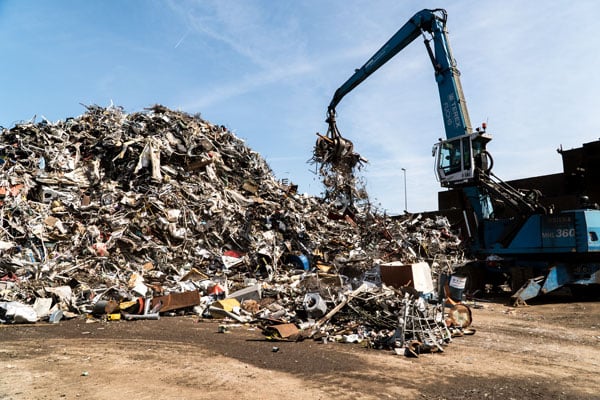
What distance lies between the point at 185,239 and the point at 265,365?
6.45 metres

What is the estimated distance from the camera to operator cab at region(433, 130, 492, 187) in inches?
390

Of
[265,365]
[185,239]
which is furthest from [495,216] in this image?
[265,365]

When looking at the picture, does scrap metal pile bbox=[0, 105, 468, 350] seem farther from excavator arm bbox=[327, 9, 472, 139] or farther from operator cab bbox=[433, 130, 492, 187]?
excavator arm bbox=[327, 9, 472, 139]

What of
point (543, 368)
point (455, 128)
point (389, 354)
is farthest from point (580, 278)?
point (389, 354)

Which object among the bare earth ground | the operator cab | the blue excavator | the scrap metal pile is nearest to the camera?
the bare earth ground

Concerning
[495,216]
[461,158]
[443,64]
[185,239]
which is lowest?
[185,239]

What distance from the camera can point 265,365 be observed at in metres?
4.46

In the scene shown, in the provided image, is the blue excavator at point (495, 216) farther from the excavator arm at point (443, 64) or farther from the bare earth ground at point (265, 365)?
the bare earth ground at point (265, 365)

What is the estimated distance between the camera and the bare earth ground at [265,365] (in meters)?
3.61

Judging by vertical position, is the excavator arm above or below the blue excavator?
above

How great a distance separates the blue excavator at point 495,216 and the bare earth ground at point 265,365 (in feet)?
8.95

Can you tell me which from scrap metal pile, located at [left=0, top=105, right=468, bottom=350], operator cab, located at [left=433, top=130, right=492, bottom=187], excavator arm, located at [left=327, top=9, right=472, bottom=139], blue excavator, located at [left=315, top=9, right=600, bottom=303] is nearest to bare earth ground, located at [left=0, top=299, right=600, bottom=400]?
scrap metal pile, located at [left=0, top=105, right=468, bottom=350]

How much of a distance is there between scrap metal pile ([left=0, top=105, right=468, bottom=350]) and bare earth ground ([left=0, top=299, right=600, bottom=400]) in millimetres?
549

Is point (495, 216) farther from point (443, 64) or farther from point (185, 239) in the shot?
point (185, 239)
